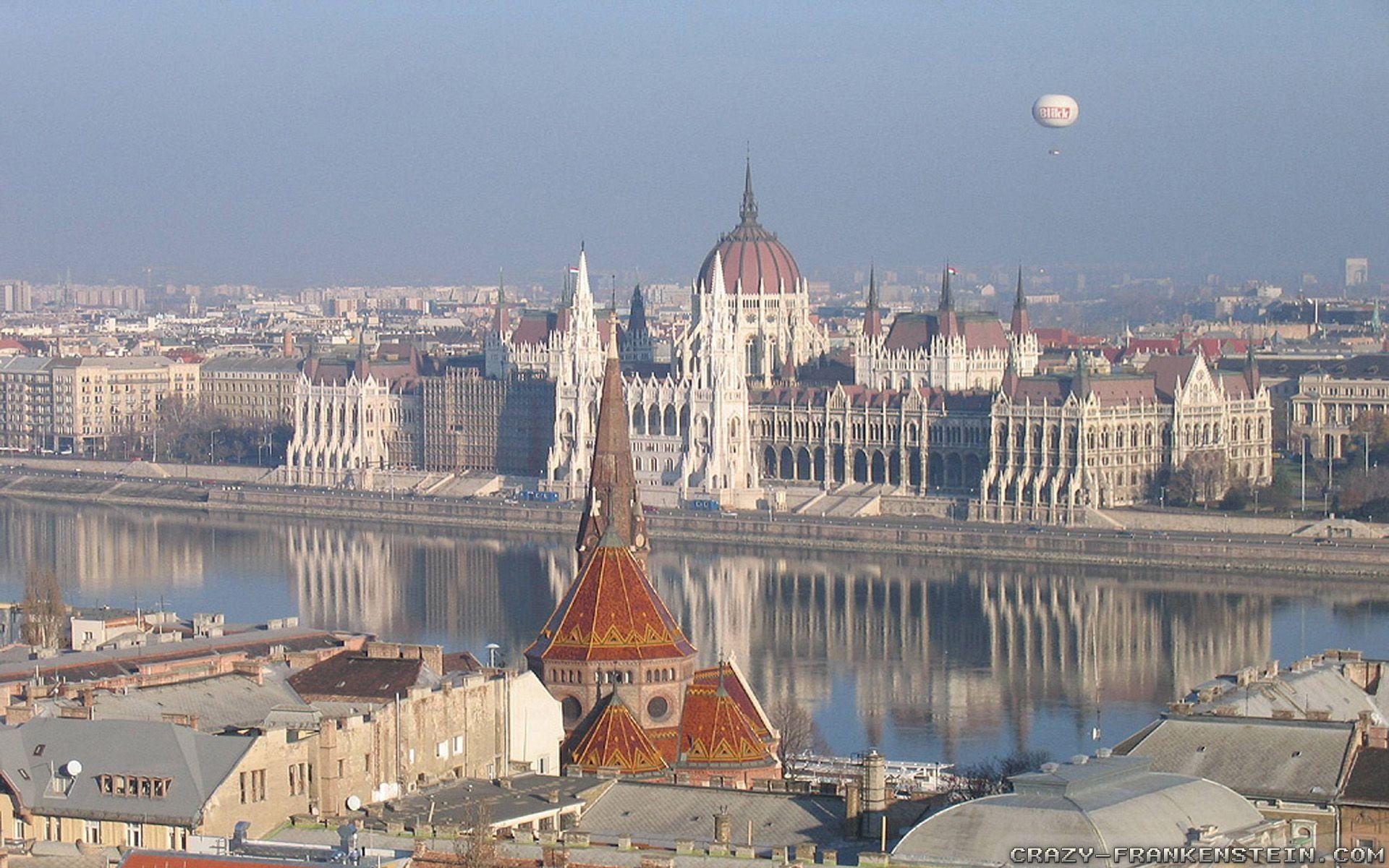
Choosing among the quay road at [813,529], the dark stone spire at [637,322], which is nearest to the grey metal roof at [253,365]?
the dark stone spire at [637,322]

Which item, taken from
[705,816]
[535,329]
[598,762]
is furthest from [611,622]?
[535,329]

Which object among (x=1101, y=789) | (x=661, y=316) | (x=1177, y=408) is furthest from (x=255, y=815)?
(x=661, y=316)

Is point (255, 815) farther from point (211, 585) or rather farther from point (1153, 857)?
point (211, 585)

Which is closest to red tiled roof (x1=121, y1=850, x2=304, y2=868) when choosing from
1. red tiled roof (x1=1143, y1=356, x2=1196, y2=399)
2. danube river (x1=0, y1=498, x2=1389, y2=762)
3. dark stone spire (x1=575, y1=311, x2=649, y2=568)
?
dark stone spire (x1=575, y1=311, x2=649, y2=568)

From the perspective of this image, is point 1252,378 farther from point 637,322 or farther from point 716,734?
point 716,734

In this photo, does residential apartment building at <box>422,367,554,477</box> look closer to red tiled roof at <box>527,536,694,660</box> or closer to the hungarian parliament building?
the hungarian parliament building

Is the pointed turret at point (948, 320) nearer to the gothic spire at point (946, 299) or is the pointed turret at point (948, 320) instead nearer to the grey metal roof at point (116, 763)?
the gothic spire at point (946, 299)

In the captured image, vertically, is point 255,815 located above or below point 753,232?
below
